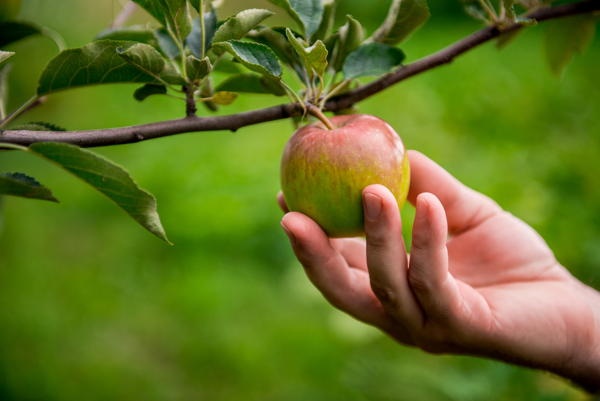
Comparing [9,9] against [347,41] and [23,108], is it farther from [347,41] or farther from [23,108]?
[347,41]

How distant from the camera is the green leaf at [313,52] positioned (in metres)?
0.64

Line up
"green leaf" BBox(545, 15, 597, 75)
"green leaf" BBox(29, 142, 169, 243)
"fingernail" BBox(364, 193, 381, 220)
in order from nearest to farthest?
"green leaf" BBox(29, 142, 169, 243)
"fingernail" BBox(364, 193, 381, 220)
"green leaf" BBox(545, 15, 597, 75)

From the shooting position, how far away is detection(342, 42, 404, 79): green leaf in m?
0.77

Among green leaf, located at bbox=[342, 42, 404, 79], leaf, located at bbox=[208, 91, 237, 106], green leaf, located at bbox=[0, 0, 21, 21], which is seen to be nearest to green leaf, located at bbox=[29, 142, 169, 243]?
leaf, located at bbox=[208, 91, 237, 106]

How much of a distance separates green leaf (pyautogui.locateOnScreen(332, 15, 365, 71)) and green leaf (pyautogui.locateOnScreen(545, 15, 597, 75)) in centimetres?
35

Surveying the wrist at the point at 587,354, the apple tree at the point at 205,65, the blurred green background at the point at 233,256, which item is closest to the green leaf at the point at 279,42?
the apple tree at the point at 205,65

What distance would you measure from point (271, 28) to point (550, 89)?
292 cm

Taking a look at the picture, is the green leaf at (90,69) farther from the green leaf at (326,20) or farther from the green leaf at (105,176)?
the green leaf at (326,20)

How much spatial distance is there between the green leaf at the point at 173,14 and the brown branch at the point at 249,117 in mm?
108

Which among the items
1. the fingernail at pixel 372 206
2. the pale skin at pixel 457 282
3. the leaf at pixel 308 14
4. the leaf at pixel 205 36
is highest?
the leaf at pixel 308 14

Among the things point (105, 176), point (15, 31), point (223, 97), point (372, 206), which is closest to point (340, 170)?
point (372, 206)

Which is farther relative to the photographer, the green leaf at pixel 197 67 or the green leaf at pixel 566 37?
the green leaf at pixel 566 37

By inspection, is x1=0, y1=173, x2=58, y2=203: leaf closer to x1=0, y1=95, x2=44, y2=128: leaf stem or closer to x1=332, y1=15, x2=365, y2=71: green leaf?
x1=0, y1=95, x2=44, y2=128: leaf stem

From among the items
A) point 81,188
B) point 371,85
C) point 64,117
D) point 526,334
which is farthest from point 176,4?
point 64,117
